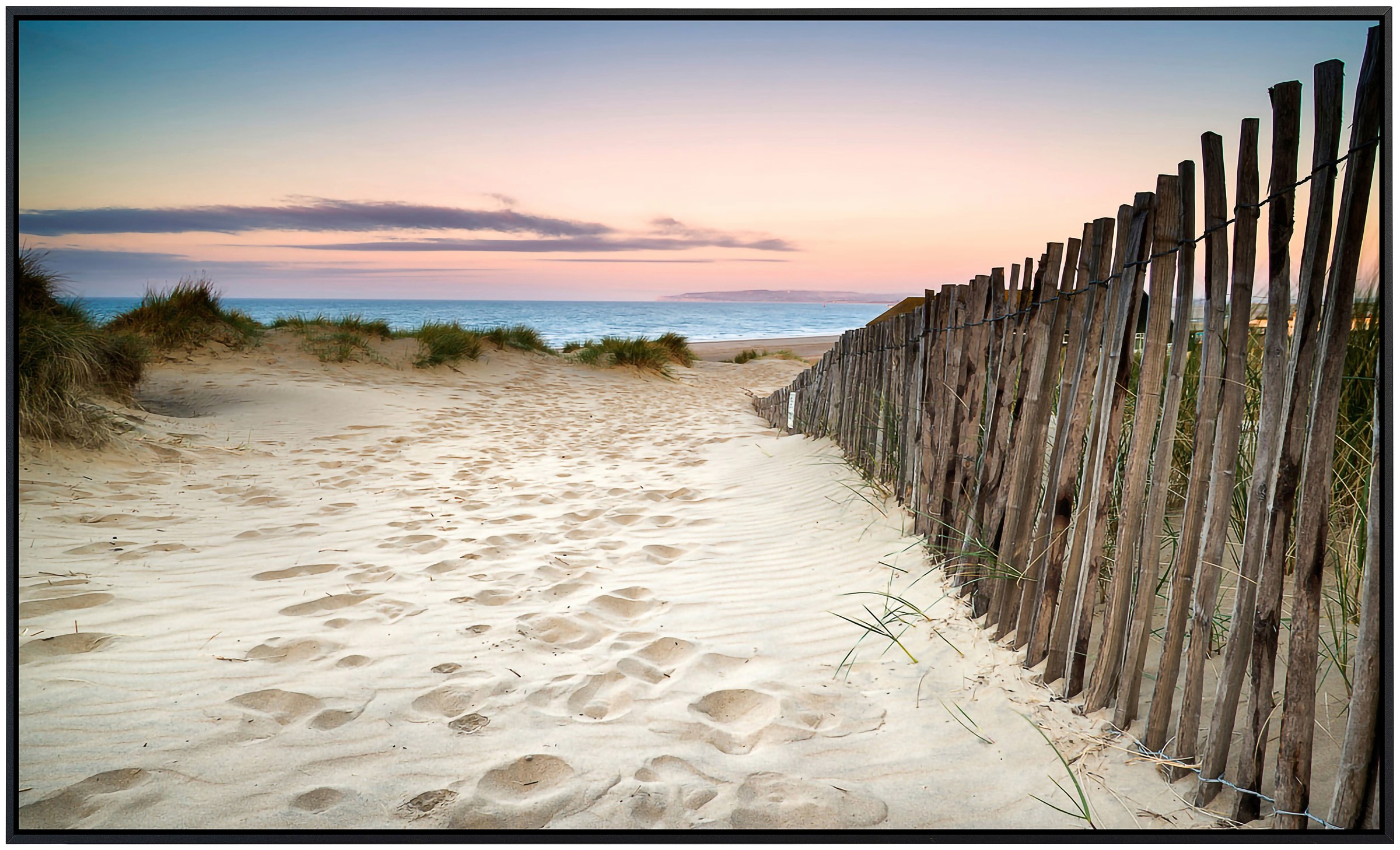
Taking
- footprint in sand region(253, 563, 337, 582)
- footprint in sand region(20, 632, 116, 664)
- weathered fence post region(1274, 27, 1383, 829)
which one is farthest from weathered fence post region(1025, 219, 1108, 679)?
footprint in sand region(20, 632, 116, 664)

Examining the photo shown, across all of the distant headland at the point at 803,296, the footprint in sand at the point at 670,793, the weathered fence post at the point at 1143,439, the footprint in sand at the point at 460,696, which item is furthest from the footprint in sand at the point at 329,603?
the distant headland at the point at 803,296

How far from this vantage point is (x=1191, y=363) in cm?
312

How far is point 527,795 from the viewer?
1677 millimetres

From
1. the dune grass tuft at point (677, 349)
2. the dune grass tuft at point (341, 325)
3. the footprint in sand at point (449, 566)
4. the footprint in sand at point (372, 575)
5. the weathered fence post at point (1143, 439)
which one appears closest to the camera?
the weathered fence post at point (1143, 439)

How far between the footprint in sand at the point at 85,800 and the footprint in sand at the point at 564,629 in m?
1.12

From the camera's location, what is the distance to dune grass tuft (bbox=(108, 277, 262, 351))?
376 inches

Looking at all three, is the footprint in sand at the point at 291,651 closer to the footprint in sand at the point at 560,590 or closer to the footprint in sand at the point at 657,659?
the footprint in sand at the point at 560,590

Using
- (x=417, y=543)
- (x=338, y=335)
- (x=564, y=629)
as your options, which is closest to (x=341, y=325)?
(x=338, y=335)

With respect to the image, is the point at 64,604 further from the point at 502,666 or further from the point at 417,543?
the point at 502,666

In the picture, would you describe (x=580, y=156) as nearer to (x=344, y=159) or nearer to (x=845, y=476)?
(x=344, y=159)

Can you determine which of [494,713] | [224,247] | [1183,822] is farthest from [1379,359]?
[224,247]

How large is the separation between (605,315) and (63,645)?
60627 mm

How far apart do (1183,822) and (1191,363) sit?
2.25 m

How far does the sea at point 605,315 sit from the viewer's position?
40.9 m
